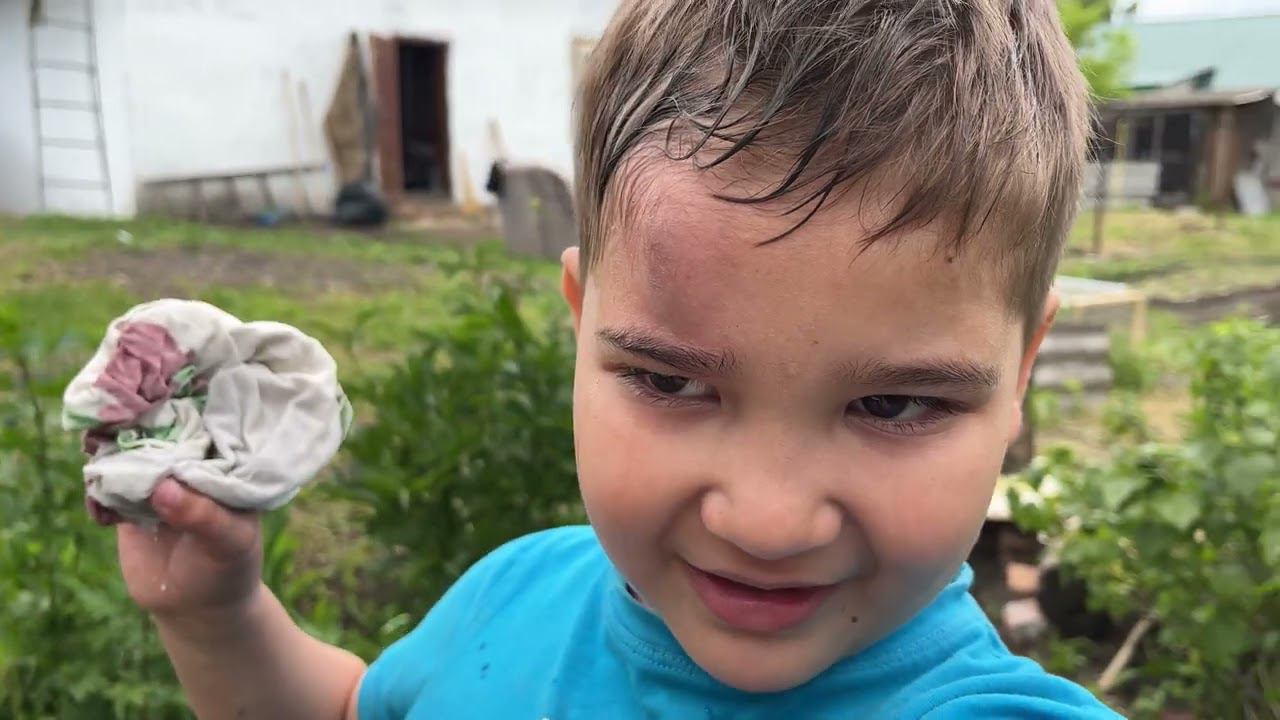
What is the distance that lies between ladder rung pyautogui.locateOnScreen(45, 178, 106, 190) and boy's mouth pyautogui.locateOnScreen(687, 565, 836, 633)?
13047 mm

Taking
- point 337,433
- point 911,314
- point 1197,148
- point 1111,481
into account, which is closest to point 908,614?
point 911,314

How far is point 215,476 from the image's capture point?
120 centimetres

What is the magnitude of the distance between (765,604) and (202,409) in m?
0.69

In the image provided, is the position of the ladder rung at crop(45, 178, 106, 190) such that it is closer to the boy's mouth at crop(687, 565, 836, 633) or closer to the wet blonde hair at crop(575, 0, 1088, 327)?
the wet blonde hair at crop(575, 0, 1088, 327)

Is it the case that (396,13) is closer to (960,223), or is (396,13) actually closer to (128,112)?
(128,112)

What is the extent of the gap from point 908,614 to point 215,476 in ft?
2.41

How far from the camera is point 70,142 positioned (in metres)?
12.3

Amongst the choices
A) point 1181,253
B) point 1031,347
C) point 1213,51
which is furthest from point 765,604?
point 1213,51

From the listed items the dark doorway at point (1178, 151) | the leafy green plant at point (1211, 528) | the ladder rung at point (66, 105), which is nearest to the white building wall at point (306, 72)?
the ladder rung at point (66, 105)

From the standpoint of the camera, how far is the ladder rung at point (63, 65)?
477 inches

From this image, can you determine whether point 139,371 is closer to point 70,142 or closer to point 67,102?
point 70,142

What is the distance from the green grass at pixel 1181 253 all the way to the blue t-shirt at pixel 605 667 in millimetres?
9334

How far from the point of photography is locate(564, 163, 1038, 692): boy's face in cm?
88

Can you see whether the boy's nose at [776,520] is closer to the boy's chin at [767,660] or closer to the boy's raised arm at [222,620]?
the boy's chin at [767,660]
